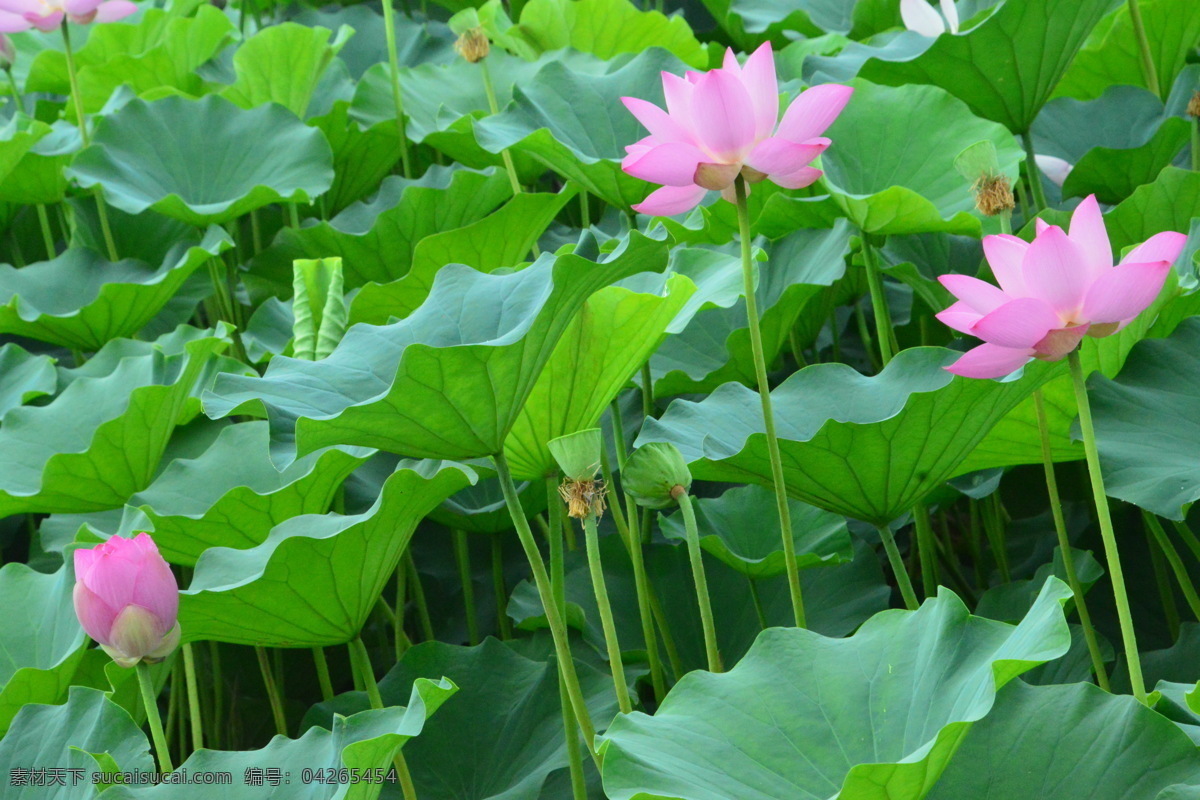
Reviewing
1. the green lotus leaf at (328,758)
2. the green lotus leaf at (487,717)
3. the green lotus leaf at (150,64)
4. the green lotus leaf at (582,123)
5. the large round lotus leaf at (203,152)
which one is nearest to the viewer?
the green lotus leaf at (328,758)

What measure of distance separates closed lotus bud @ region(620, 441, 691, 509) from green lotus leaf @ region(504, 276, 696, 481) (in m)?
0.10

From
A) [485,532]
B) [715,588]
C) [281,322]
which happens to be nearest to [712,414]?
[715,588]

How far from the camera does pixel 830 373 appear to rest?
3.37ft

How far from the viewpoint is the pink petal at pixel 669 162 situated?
2.57 feet

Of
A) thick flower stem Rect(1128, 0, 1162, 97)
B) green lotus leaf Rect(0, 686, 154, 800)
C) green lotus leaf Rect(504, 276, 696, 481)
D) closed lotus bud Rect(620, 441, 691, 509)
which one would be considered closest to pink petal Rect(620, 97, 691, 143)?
green lotus leaf Rect(504, 276, 696, 481)

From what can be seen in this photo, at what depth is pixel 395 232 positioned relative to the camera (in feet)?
5.16

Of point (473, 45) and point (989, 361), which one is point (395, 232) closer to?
point (473, 45)

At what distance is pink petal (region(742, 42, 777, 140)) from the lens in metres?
0.80

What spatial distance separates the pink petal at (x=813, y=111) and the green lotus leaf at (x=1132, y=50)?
0.85 m

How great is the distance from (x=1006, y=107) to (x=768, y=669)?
0.86m

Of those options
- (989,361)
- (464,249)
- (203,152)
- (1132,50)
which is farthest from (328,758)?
(1132,50)

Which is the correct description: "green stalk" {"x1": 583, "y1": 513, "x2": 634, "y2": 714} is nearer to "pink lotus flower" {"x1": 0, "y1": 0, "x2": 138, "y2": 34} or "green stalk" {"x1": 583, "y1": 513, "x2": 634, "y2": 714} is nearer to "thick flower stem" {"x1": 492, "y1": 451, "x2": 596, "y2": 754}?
"thick flower stem" {"x1": 492, "y1": 451, "x2": 596, "y2": 754}

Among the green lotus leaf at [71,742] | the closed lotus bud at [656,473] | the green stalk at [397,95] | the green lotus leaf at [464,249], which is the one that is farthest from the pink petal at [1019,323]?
the green stalk at [397,95]

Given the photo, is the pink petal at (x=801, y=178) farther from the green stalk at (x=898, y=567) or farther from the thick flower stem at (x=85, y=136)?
the thick flower stem at (x=85, y=136)
